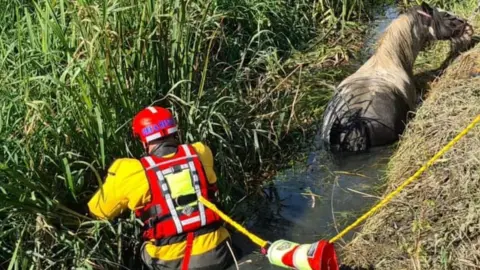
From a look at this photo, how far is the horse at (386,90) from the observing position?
6496mm

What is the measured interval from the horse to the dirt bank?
860 mm

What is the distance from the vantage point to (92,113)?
4727mm

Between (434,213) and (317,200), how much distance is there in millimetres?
1364

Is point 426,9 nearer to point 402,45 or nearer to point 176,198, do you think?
point 402,45

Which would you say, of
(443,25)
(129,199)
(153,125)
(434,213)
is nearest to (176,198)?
(129,199)

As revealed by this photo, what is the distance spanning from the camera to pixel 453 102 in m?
5.75

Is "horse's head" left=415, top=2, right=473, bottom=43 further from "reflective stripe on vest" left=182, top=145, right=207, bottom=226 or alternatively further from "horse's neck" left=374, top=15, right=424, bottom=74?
"reflective stripe on vest" left=182, top=145, right=207, bottom=226

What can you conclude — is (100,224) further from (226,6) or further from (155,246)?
(226,6)

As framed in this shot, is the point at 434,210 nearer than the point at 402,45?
Yes

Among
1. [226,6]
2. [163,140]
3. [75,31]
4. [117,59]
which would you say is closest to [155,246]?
[163,140]

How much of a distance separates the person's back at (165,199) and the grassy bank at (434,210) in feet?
3.16

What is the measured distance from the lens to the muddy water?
5.14 metres

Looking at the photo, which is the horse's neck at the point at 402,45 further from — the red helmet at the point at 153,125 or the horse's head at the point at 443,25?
the red helmet at the point at 153,125

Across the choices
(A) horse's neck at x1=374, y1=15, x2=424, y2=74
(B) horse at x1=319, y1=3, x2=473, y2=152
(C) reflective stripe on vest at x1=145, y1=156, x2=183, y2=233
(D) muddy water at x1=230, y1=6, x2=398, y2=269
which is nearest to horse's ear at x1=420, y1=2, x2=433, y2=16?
(B) horse at x1=319, y1=3, x2=473, y2=152
